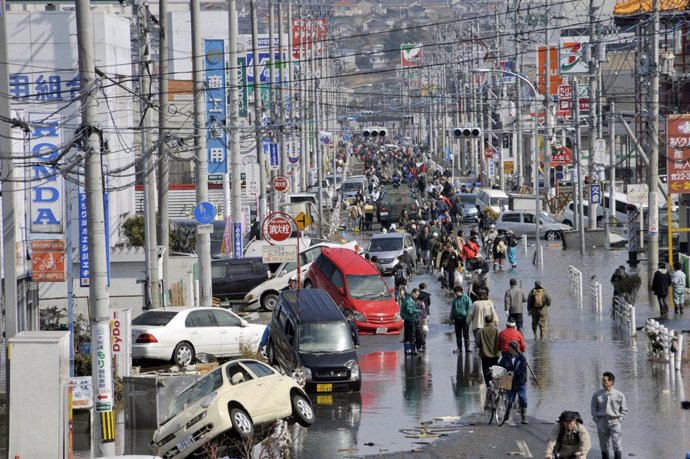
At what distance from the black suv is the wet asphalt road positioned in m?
6.96

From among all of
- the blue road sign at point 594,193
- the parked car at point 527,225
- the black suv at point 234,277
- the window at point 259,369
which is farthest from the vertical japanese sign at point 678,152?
the parked car at point 527,225

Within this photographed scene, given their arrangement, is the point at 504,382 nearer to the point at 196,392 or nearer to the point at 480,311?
the point at 196,392

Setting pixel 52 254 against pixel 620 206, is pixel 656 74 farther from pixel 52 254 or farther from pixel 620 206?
pixel 620 206

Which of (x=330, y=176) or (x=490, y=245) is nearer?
(x=490, y=245)

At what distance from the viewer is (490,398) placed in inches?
864

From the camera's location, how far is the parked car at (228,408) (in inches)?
750

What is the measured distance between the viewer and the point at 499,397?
2161cm

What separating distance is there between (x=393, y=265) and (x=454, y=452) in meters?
28.8

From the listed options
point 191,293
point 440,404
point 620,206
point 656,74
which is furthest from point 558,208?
point 440,404

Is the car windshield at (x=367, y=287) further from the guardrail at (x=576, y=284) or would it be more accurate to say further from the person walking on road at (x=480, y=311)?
the guardrail at (x=576, y=284)

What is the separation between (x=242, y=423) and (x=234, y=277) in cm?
2244

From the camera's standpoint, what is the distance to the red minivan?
112ft

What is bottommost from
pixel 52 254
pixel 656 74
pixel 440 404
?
pixel 440 404

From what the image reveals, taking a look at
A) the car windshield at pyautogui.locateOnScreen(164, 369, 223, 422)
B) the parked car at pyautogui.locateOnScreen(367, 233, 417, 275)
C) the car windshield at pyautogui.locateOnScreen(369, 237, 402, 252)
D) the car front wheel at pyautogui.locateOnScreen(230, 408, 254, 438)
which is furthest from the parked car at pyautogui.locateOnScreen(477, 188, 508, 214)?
the car front wheel at pyautogui.locateOnScreen(230, 408, 254, 438)
